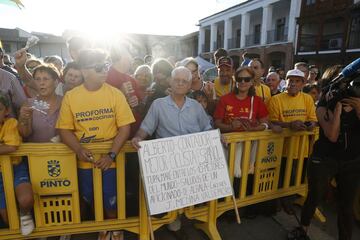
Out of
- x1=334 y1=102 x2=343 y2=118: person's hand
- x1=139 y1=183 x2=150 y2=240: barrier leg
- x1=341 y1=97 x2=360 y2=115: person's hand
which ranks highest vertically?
x1=341 y1=97 x2=360 y2=115: person's hand

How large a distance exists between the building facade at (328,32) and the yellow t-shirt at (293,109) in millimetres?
17442

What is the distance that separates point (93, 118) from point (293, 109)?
252 cm

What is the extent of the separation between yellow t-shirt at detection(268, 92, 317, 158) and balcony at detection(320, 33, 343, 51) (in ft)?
63.7

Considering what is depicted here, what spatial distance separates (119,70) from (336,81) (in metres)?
2.29

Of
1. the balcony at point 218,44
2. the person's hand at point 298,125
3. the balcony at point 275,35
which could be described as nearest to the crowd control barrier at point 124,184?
the person's hand at point 298,125

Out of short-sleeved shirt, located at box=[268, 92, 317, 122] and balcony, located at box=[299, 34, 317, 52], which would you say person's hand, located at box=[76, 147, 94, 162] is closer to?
short-sleeved shirt, located at box=[268, 92, 317, 122]

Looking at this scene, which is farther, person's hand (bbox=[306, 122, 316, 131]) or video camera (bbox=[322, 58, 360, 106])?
person's hand (bbox=[306, 122, 316, 131])

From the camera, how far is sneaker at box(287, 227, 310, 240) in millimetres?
3072

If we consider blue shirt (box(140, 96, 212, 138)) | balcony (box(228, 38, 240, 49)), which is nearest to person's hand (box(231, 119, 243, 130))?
blue shirt (box(140, 96, 212, 138))

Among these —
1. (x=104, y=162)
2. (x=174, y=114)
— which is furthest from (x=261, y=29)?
(x=104, y=162)

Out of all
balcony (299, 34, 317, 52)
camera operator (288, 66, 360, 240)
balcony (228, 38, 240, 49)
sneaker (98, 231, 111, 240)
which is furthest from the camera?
balcony (228, 38, 240, 49)

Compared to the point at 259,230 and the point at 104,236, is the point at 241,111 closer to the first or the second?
the point at 259,230

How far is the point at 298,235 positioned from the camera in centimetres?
309

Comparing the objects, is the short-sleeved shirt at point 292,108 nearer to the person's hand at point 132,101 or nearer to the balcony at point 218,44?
the person's hand at point 132,101
